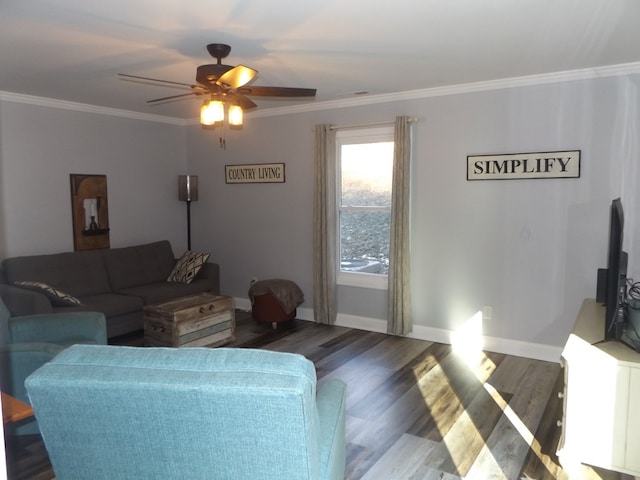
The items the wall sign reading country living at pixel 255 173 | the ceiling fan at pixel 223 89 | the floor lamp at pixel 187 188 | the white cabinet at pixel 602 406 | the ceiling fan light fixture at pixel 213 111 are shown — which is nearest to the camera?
the white cabinet at pixel 602 406

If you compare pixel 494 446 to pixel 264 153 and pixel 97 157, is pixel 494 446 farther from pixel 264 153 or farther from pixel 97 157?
pixel 97 157

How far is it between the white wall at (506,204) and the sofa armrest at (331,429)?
8.96 ft

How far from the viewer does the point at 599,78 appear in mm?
3750

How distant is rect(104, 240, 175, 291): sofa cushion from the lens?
202 inches

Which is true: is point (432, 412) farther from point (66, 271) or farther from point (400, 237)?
point (66, 271)

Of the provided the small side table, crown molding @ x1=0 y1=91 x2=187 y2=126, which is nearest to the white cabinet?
the small side table

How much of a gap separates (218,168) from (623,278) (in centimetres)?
456

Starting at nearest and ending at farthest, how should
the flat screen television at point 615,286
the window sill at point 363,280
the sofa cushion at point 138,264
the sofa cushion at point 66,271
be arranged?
the flat screen television at point 615,286
the sofa cushion at point 66,271
the window sill at point 363,280
the sofa cushion at point 138,264

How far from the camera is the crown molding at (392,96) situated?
3.75 meters

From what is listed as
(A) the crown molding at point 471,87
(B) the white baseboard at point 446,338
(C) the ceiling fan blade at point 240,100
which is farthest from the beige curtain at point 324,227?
(C) the ceiling fan blade at point 240,100

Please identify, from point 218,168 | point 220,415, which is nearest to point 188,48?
point 220,415

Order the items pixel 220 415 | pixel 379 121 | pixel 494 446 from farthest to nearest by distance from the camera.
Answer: pixel 379 121
pixel 494 446
pixel 220 415

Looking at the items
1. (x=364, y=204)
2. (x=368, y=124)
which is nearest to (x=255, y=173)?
(x=364, y=204)

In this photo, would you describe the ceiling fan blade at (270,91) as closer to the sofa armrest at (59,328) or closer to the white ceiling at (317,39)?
the white ceiling at (317,39)
